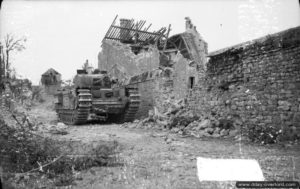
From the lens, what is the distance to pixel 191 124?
8.80 m

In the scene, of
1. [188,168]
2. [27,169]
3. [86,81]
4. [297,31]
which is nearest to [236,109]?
[297,31]

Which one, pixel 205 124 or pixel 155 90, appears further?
pixel 155 90

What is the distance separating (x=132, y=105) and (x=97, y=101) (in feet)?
4.59

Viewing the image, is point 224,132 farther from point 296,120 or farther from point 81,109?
point 81,109

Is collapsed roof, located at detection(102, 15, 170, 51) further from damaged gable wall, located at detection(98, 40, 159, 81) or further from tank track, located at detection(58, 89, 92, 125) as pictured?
tank track, located at detection(58, 89, 92, 125)

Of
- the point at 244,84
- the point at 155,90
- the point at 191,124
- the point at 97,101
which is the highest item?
the point at 155,90

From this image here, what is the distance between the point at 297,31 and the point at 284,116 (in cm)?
175

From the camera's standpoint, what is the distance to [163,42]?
2142cm

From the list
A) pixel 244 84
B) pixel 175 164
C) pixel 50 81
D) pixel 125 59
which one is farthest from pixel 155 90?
pixel 50 81

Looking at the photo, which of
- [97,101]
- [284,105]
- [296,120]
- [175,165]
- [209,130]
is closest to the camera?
[175,165]

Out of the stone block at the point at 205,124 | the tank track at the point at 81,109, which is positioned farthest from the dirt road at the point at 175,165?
the tank track at the point at 81,109

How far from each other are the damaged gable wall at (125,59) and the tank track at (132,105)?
163 inches

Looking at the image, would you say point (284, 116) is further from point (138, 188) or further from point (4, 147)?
point (4, 147)

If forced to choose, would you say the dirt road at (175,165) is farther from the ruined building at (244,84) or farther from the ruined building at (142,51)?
the ruined building at (142,51)
